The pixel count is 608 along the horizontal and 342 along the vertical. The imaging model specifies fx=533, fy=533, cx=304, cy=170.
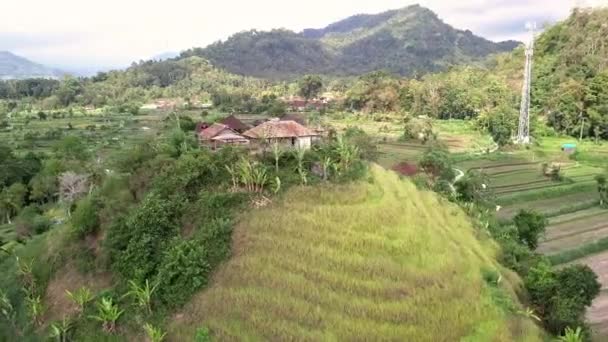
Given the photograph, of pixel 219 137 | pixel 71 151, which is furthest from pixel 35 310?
pixel 71 151

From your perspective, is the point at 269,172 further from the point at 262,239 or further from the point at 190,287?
the point at 190,287

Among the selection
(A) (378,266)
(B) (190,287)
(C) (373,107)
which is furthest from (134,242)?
(C) (373,107)

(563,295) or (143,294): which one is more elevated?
(143,294)

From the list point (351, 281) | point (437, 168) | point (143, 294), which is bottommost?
point (143, 294)

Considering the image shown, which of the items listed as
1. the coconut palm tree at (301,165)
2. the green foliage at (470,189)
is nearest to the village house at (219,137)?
the coconut palm tree at (301,165)

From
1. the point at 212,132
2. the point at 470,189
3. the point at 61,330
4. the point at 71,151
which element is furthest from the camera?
the point at 71,151

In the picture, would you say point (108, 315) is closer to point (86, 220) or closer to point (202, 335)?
point (202, 335)

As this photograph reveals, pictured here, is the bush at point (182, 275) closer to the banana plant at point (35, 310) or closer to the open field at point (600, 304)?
the banana plant at point (35, 310)

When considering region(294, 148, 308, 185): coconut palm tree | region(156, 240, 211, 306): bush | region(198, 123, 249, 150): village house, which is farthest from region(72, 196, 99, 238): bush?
region(294, 148, 308, 185): coconut palm tree
